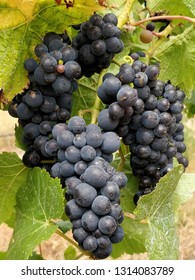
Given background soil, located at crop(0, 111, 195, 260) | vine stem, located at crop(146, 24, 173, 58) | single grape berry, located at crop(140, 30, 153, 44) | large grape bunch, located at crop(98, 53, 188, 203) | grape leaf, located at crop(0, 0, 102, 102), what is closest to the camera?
large grape bunch, located at crop(98, 53, 188, 203)

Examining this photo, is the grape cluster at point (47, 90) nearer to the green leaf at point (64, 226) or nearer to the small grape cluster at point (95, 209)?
the small grape cluster at point (95, 209)

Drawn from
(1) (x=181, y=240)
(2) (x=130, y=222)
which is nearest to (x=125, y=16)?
(2) (x=130, y=222)

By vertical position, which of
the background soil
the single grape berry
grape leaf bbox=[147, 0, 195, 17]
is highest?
grape leaf bbox=[147, 0, 195, 17]

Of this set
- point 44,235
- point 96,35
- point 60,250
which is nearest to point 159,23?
point 96,35

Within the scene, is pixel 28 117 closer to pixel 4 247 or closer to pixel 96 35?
pixel 96 35

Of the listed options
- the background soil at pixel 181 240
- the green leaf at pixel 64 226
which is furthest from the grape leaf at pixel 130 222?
the background soil at pixel 181 240

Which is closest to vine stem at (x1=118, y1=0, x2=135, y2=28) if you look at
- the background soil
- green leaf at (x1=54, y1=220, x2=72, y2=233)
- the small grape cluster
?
the small grape cluster

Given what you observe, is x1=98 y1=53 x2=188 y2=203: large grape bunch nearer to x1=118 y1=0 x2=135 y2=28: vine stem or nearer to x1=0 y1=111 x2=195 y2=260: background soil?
x1=118 y1=0 x2=135 y2=28: vine stem
